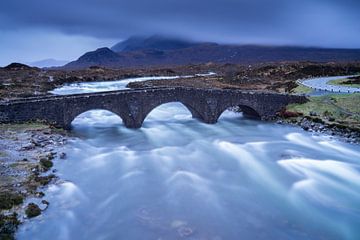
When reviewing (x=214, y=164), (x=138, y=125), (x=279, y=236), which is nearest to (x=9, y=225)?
(x=279, y=236)

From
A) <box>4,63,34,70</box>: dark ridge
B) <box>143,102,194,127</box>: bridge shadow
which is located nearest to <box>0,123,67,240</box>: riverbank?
<box>143,102,194,127</box>: bridge shadow

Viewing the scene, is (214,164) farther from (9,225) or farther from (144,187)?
(9,225)

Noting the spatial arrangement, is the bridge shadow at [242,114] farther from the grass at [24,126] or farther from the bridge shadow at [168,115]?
the grass at [24,126]

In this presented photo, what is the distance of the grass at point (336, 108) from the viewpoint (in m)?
37.9

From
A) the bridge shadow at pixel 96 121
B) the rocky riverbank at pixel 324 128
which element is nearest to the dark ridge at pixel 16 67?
the bridge shadow at pixel 96 121

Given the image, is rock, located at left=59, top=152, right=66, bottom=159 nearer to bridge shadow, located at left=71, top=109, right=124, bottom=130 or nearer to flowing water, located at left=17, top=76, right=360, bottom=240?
flowing water, located at left=17, top=76, right=360, bottom=240

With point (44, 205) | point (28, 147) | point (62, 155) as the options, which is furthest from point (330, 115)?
point (44, 205)

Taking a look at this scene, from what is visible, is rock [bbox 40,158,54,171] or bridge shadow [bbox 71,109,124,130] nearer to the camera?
rock [bbox 40,158,54,171]

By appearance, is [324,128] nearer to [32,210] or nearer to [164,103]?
[164,103]

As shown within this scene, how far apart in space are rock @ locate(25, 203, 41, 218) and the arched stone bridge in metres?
15.1

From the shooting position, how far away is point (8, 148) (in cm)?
2623

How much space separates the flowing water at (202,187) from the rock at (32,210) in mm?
481

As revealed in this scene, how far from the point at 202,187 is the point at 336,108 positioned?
24483 mm

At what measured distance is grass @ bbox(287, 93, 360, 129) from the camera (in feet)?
124
